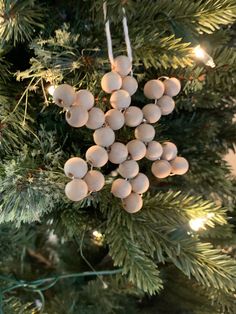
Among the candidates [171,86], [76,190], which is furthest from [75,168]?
[171,86]

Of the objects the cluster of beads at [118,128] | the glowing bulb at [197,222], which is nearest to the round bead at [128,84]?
the cluster of beads at [118,128]

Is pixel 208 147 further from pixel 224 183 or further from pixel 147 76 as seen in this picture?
pixel 147 76

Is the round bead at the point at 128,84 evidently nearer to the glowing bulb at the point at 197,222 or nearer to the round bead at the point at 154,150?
the round bead at the point at 154,150

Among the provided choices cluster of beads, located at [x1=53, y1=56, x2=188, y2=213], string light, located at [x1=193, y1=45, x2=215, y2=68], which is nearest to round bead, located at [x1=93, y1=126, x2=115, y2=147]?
cluster of beads, located at [x1=53, y1=56, x2=188, y2=213]

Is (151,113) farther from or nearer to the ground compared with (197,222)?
farther from the ground

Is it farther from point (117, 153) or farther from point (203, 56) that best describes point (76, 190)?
point (203, 56)

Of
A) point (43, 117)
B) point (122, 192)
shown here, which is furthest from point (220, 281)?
point (43, 117)
